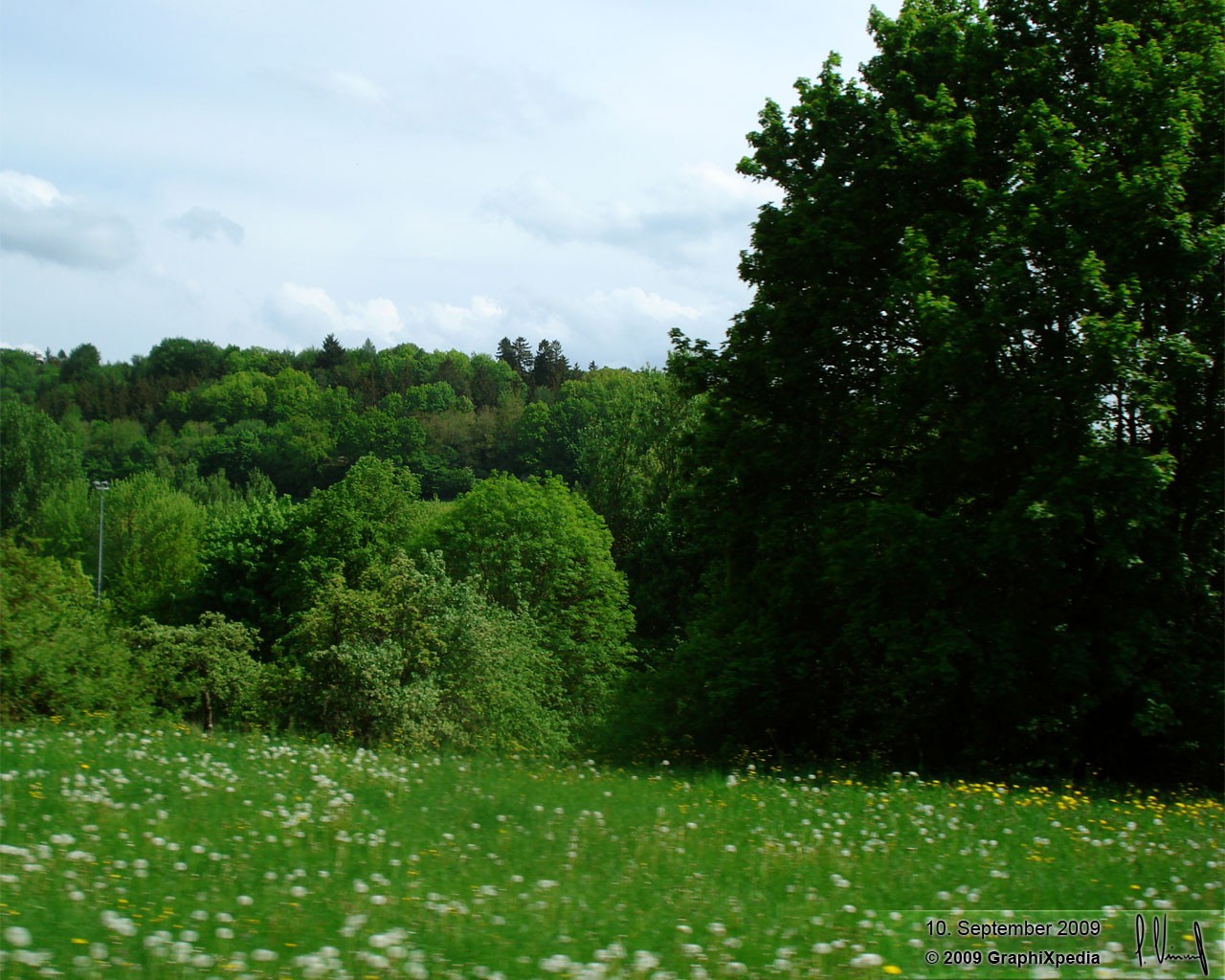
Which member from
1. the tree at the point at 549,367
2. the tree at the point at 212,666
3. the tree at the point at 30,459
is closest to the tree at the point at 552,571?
the tree at the point at 212,666

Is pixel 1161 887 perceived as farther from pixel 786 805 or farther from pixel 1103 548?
pixel 1103 548

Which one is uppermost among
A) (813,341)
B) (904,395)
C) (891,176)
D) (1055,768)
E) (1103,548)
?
(891,176)

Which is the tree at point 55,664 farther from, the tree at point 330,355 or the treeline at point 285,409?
the tree at point 330,355

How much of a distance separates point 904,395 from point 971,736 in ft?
16.2

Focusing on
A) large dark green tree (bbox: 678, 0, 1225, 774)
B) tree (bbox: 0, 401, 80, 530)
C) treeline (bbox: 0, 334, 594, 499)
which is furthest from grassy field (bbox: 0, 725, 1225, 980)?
tree (bbox: 0, 401, 80, 530)

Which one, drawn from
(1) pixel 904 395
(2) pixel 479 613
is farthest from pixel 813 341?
(2) pixel 479 613

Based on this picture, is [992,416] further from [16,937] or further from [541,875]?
[16,937]

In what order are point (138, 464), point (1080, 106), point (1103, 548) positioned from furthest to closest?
point (138, 464) < point (1080, 106) < point (1103, 548)

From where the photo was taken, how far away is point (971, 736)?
15156 millimetres

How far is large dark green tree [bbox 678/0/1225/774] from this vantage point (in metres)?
14.0
